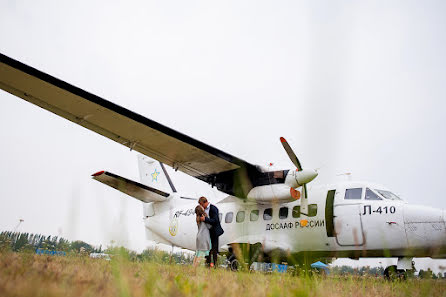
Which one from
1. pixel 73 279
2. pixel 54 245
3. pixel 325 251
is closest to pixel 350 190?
pixel 325 251

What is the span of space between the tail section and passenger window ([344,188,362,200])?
7794mm

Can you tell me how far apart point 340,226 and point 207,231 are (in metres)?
3.29

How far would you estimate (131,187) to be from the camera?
36.2 ft

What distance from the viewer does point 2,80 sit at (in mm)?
6859

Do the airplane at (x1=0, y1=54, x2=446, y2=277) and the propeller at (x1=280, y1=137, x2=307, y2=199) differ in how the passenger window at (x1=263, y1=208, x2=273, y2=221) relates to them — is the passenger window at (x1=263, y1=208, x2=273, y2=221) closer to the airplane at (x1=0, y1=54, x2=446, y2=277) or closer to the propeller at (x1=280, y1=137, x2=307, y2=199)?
the airplane at (x1=0, y1=54, x2=446, y2=277)

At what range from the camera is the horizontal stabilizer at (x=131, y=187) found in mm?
9516

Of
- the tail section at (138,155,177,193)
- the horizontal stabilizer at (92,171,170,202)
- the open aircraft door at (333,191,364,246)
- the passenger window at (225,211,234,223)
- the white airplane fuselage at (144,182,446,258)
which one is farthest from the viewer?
the tail section at (138,155,177,193)

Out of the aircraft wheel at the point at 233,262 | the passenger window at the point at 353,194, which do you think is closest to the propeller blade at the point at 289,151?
the passenger window at the point at 353,194

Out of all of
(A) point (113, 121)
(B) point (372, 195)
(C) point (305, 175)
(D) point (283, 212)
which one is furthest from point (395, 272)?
(A) point (113, 121)

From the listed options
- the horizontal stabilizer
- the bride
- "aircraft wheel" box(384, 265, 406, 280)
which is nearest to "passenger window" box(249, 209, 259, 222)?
the bride

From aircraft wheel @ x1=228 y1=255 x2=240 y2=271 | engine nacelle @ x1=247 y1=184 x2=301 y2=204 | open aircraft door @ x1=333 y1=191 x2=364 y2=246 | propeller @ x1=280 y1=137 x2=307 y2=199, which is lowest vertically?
aircraft wheel @ x1=228 y1=255 x2=240 y2=271

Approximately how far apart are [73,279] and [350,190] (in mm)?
7776

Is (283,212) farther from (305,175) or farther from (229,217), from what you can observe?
(229,217)

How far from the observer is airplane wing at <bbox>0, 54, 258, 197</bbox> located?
692 cm
